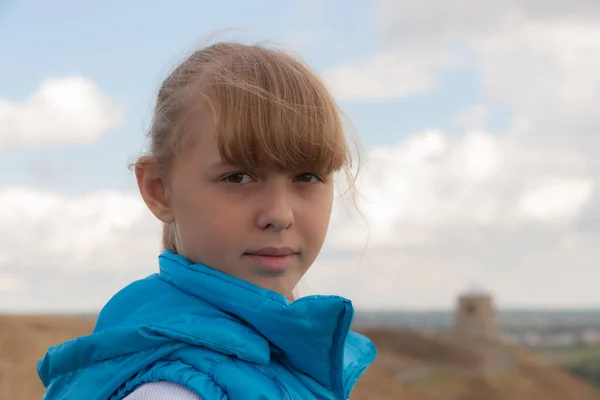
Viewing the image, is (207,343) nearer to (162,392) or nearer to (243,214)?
(162,392)

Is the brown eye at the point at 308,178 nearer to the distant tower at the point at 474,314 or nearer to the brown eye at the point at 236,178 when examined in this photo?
the brown eye at the point at 236,178

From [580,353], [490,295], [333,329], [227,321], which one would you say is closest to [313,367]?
[333,329]

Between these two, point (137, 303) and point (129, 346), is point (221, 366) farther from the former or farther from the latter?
point (137, 303)

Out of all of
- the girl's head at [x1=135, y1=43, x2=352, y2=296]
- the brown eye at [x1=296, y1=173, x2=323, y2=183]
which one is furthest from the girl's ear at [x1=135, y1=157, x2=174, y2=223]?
the brown eye at [x1=296, y1=173, x2=323, y2=183]

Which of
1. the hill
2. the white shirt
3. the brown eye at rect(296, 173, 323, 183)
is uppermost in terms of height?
the brown eye at rect(296, 173, 323, 183)

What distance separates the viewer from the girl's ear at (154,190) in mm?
1948

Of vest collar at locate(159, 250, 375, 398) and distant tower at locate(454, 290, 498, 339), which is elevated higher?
vest collar at locate(159, 250, 375, 398)

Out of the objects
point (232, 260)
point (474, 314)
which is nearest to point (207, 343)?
point (232, 260)

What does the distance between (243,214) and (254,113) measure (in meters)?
0.24

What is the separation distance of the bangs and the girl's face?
0.04 m

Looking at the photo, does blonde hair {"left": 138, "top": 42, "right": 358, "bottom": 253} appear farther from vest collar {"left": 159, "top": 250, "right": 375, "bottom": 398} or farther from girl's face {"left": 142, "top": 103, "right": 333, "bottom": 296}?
vest collar {"left": 159, "top": 250, "right": 375, "bottom": 398}

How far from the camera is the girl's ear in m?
1.95

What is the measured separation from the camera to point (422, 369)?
792 inches

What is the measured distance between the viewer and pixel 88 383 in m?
1.69
